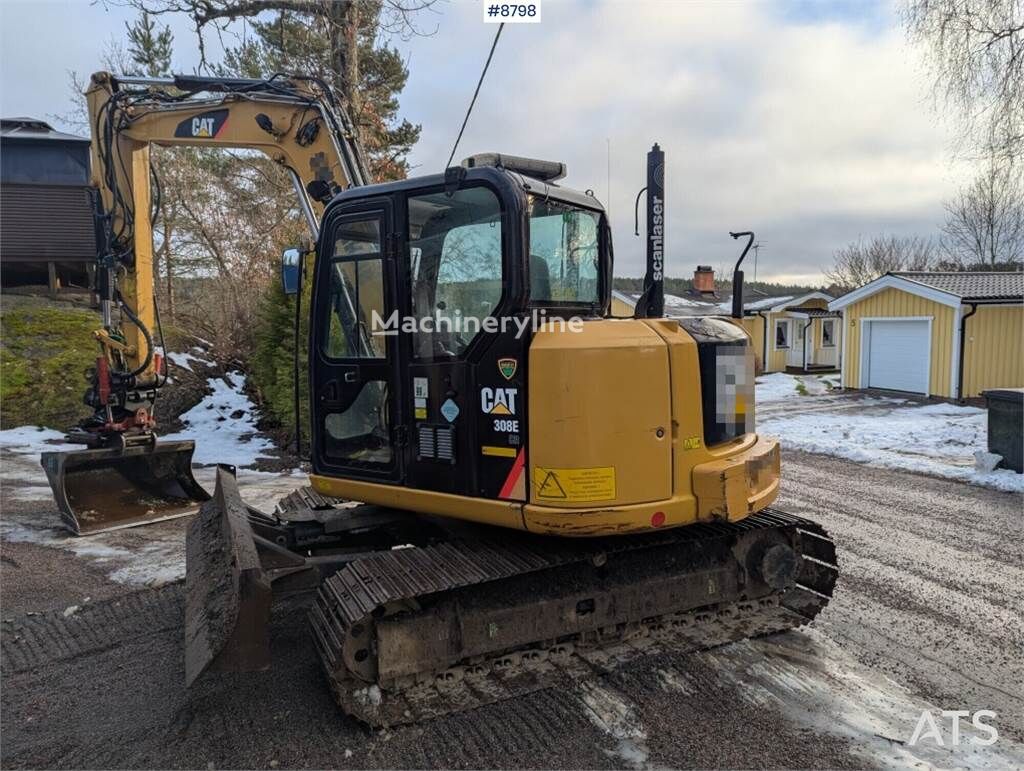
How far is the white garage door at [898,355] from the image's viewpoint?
57.8 feet

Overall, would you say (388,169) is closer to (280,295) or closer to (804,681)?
(280,295)

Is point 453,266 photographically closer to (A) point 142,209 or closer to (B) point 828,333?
(A) point 142,209

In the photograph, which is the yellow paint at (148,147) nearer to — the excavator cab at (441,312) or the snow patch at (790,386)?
the excavator cab at (441,312)

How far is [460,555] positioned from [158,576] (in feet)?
9.95

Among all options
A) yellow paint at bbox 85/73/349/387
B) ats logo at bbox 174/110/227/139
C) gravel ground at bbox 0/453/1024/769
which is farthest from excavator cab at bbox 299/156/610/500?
ats logo at bbox 174/110/227/139

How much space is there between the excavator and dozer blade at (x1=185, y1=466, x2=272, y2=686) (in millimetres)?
14

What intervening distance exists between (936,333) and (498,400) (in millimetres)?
17211

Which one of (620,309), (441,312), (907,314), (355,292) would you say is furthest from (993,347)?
(355,292)

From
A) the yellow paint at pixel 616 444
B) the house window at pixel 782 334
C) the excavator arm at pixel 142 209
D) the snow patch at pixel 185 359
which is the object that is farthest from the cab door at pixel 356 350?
the house window at pixel 782 334

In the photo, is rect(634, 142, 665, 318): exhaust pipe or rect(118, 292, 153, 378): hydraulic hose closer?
rect(634, 142, 665, 318): exhaust pipe

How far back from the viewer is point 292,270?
3998 mm

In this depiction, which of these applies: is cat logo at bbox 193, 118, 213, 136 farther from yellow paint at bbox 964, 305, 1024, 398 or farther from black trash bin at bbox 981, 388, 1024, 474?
yellow paint at bbox 964, 305, 1024, 398

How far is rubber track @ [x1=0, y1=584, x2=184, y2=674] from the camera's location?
406cm

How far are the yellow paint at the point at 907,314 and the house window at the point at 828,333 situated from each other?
817 cm
